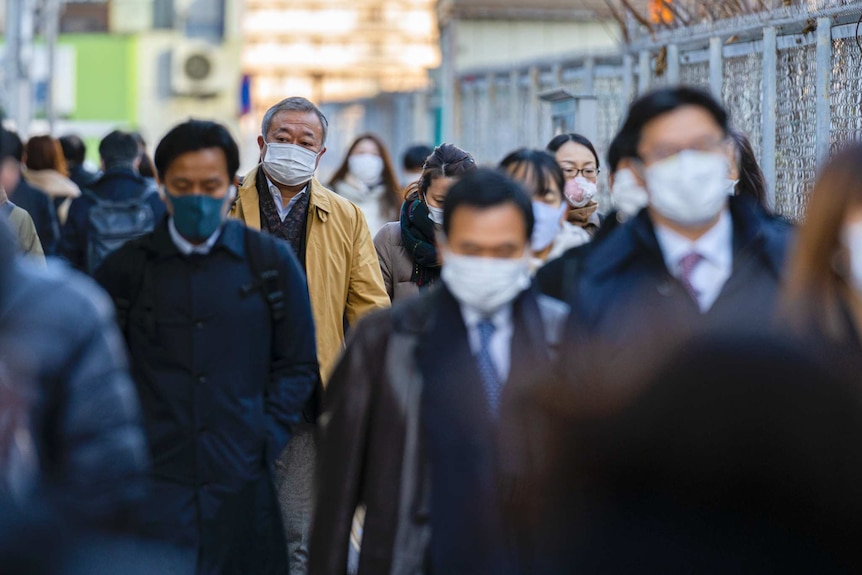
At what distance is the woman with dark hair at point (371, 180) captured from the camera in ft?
34.8

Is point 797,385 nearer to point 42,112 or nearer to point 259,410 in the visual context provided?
point 259,410

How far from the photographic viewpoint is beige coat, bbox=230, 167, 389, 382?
19.9 ft

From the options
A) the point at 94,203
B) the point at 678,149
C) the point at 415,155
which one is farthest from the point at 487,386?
the point at 415,155

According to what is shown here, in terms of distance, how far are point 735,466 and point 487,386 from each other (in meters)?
0.82

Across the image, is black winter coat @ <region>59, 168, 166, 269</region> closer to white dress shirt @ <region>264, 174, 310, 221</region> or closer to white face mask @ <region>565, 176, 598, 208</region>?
white dress shirt @ <region>264, 174, 310, 221</region>

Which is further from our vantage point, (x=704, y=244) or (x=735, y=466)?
(x=704, y=244)

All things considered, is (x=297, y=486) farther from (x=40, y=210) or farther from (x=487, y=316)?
(x=40, y=210)

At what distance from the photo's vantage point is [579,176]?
265 inches

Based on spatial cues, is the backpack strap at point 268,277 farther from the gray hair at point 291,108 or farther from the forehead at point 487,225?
the gray hair at point 291,108

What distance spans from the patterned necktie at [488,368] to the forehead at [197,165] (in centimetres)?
123

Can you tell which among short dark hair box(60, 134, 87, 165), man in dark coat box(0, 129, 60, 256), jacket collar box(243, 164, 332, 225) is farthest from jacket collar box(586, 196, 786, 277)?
short dark hair box(60, 134, 87, 165)

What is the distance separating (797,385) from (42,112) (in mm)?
39103

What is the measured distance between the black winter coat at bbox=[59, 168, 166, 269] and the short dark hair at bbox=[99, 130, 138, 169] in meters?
0.13

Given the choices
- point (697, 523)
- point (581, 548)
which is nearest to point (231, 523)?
point (581, 548)
